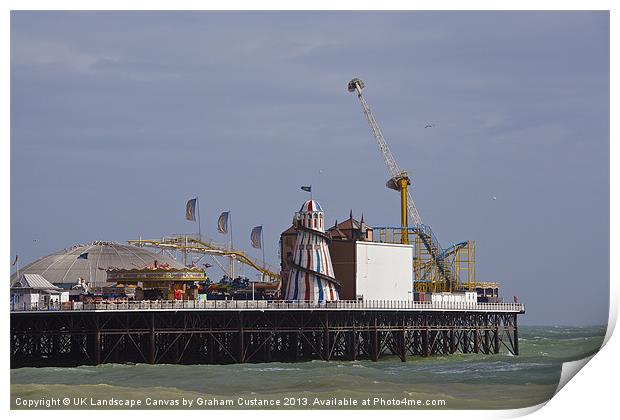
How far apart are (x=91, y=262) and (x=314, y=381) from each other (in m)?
39.1

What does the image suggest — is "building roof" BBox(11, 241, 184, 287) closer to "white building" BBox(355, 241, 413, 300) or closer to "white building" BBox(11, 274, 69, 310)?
"white building" BBox(11, 274, 69, 310)

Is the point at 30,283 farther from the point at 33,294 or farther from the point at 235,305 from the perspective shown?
the point at 235,305

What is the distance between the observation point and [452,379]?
7856 centimetres

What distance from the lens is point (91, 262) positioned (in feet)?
365

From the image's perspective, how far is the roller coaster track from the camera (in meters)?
113

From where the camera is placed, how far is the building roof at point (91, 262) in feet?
358

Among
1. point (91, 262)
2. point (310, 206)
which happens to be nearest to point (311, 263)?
point (310, 206)

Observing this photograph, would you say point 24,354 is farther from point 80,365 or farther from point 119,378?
point 119,378

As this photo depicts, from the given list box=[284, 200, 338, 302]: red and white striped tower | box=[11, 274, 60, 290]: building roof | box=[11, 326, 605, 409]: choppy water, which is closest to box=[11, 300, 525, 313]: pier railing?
box=[284, 200, 338, 302]: red and white striped tower

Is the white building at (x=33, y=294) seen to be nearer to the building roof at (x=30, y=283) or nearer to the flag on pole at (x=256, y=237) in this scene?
the building roof at (x=30, y=283)

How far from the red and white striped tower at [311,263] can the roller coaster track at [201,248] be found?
19.4 meters

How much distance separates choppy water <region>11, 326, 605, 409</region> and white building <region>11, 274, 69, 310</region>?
20.1 ft
